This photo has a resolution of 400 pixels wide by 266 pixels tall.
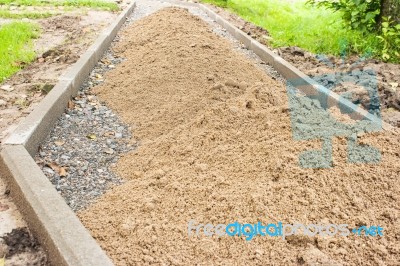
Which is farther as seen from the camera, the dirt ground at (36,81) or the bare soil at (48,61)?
the bare soil at (48,61)

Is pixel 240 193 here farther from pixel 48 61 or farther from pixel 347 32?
pixel 347 32

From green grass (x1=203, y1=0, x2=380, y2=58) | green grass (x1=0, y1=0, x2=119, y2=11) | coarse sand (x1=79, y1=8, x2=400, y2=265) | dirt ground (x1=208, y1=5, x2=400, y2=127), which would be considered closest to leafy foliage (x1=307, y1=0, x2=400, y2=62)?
green grass (x1=203, y1=0, x2=380, y2=58)

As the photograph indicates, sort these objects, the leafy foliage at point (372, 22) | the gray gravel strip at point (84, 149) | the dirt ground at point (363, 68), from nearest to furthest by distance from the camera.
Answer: the gray gravel strip at point (84, 149) < the dirt ground at point (363, 68) < the leafy foliage at point (372, 22)

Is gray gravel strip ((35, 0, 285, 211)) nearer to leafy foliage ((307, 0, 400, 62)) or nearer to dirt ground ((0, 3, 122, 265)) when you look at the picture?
dirt ground ((0, 3, 122, 265))

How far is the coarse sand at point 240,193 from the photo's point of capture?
245cm

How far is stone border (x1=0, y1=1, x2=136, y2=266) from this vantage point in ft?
7.71

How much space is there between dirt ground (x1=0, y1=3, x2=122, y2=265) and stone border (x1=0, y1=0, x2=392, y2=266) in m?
0.08

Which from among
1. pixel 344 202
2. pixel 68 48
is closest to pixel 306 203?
pixel 344 202

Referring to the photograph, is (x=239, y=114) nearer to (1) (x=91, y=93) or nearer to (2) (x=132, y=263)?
(2) (x=132, y=263)

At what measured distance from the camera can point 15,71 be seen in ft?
19.2

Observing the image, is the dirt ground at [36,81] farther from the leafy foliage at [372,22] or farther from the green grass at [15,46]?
the leafy foliage at [372,22]

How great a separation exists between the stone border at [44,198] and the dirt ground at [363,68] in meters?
3.23

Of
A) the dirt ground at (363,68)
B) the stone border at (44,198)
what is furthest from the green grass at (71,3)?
the stone border at (44,198)

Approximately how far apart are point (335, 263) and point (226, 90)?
2.73m
